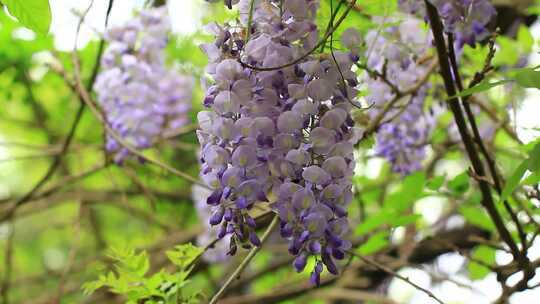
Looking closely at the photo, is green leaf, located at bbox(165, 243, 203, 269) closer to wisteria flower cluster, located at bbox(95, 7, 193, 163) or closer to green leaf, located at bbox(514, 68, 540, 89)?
green leaf, located at bbox(514, 68, 540, 89)

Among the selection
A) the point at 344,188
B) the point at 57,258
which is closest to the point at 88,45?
the point at 344,188

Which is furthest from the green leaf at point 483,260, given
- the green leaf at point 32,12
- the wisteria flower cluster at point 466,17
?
the green leaf at point 32,12

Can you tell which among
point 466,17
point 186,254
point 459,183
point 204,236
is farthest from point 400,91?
point 204,236

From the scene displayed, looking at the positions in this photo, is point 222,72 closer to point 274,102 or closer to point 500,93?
point 274,102

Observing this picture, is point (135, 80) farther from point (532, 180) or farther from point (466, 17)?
point (532, 180)

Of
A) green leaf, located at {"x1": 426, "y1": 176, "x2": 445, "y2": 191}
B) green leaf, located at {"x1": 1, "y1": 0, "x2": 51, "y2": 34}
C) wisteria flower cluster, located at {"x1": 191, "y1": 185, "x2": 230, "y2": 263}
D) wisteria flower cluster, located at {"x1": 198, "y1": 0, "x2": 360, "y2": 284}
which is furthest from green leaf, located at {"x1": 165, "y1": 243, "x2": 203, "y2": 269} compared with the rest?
wisteria flower cluster, located at {"x1": 191, "y1": 185, "x2": 230, "y2": 263}

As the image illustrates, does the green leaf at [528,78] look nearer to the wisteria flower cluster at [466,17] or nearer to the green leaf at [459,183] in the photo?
the wisteria flower cluster at [466,17]
